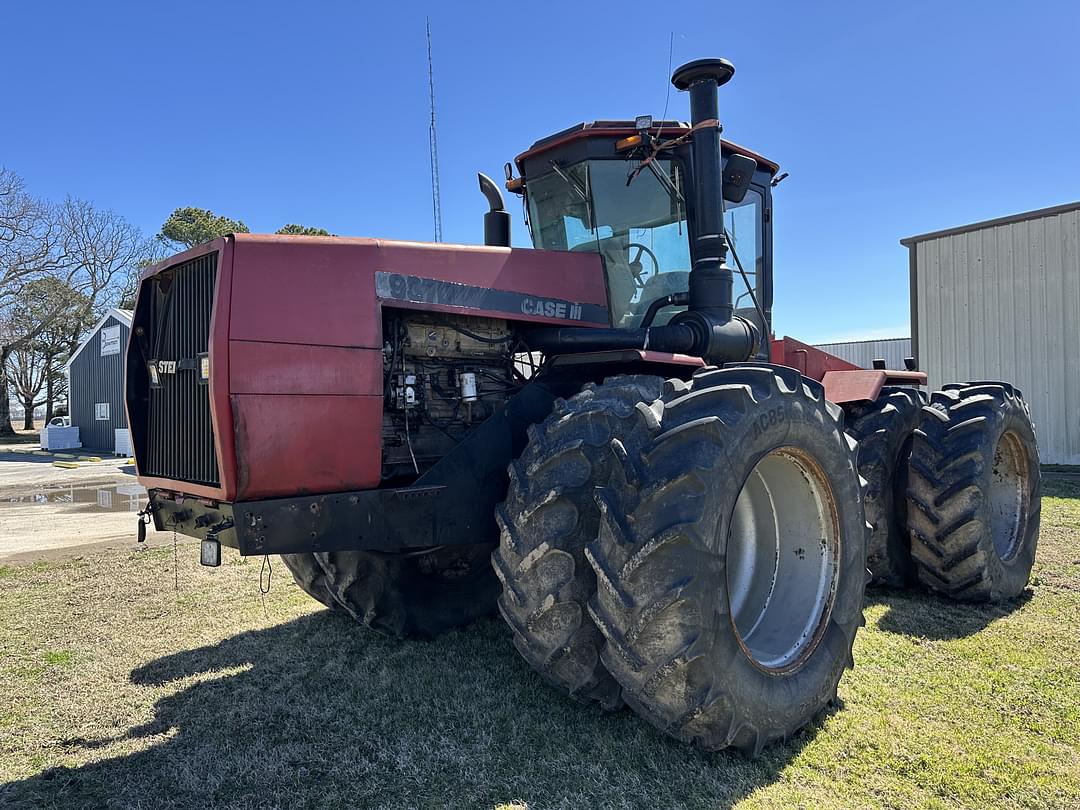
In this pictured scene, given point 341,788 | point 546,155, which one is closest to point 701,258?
point 546,155

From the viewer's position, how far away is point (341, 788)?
115 inches

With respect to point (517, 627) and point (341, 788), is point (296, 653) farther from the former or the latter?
point (517, 627)

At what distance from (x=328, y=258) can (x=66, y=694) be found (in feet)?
9.19

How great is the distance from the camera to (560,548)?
302cm

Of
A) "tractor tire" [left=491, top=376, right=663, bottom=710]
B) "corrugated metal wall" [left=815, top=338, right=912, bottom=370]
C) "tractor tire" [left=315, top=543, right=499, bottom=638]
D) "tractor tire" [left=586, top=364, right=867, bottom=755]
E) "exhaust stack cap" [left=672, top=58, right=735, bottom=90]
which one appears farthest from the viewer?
"corrugated metal wall" [left=815, top=338, right=912, bottom=370]

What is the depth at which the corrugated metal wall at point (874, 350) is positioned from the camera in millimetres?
25969

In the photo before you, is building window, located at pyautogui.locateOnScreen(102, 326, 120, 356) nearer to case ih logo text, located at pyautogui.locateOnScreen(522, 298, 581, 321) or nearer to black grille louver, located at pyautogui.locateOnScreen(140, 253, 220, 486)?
black grille louver, located at pyautogui.locateOnScreen(140, 253, 220, 486)

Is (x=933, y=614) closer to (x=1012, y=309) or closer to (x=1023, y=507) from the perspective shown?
(x=1023, y=507)

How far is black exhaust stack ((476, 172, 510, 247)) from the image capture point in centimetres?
501

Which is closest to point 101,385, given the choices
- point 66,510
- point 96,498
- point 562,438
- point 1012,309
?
point 96,498

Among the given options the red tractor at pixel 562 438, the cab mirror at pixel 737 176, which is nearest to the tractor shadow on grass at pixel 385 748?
the red tractor at pixel 562 438

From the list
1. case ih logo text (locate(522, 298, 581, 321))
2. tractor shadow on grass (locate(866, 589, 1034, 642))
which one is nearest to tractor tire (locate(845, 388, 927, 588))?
tractor shadow on grass (locate(866, 589, 1034, 642))

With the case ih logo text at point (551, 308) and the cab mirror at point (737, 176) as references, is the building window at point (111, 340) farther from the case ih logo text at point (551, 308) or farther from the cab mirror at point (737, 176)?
the cab mirror at point (737, 176)

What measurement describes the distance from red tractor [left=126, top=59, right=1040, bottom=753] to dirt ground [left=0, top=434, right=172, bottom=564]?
5294 mm
